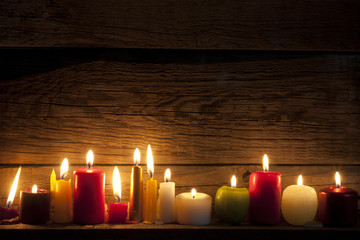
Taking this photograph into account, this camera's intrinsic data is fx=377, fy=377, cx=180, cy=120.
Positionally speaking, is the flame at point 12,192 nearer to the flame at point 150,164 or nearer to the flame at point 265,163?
the flame at point 150,164

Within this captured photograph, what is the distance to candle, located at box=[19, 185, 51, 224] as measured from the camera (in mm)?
910

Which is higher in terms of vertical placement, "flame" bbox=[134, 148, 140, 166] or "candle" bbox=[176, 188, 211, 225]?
"flame" bbox=[134, 148, 140, 166]

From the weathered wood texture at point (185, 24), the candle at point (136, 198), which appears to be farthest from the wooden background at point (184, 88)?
the candle at point (136, 198)

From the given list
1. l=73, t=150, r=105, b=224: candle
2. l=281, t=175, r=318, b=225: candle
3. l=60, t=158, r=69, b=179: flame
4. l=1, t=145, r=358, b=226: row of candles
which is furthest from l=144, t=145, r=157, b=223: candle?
l=281, t=175, r=318, b=225: candle

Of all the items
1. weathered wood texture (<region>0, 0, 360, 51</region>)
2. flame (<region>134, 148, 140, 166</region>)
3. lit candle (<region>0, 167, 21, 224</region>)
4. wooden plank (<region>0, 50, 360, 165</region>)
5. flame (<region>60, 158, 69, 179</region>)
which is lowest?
lit candle (<region>0, 167, 21, 224</region>)

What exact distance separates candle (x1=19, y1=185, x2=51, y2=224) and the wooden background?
0.16 meters

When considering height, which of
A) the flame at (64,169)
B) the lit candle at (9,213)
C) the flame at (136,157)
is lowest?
the lit candle at (9,213)

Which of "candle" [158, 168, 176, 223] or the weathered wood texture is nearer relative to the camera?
"candle" [158, 168, 176, 223]

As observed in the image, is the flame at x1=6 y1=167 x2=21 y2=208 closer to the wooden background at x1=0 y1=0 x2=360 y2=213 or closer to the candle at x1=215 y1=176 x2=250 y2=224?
the wooden background at x1=0 y1=0 x2=360 y2=213

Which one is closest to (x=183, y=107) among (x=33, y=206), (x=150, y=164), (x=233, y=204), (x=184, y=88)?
(x=184, y=88)

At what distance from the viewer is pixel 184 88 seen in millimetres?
1102

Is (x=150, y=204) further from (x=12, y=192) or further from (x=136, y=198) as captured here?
(x=12, y=192)

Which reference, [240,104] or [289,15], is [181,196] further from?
[289,15]

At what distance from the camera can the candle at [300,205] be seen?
956 millimetres
